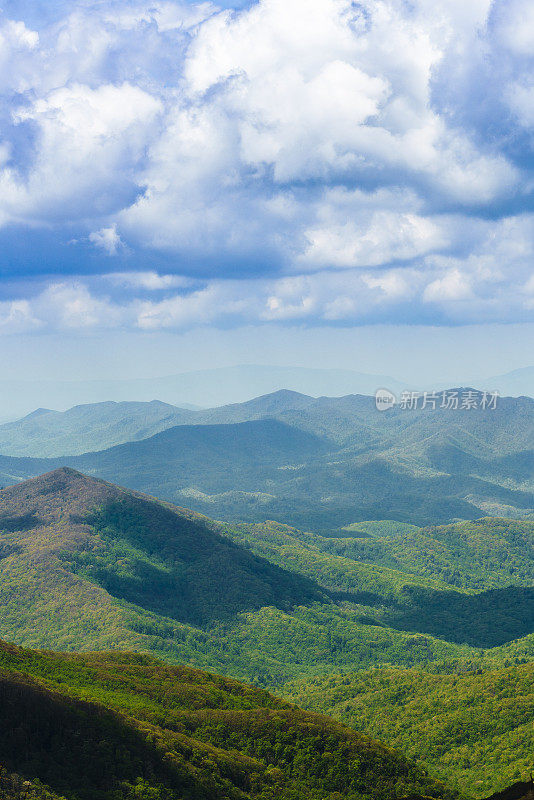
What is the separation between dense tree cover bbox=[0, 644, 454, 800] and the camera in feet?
198

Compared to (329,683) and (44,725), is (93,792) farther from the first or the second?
(329,683)

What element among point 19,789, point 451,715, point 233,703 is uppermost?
point 19,789

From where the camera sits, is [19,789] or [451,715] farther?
[451,715]

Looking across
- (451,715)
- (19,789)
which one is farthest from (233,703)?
(19,789)

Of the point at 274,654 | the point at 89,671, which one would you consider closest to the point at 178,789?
the point at 89,671

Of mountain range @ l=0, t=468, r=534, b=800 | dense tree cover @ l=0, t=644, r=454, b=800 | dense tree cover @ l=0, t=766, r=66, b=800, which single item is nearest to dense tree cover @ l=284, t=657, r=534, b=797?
mountain range @ l=0, t=468, r=534, b=800

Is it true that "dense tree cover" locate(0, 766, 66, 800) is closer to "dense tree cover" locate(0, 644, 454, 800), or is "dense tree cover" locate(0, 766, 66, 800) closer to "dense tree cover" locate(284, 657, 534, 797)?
"dense tree cover" locate(0, 644, 454, 800)

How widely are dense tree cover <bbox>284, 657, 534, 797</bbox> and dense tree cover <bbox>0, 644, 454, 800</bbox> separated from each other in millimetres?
24396

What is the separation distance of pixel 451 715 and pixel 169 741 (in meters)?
65.7

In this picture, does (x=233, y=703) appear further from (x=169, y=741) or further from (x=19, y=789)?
(x=19, y=789)

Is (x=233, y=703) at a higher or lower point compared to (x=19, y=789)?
lower

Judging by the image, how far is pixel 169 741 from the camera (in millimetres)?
69812

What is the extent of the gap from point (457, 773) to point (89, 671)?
2271 inches

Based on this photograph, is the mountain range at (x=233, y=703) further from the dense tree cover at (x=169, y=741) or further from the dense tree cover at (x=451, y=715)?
the dense tree cover at (x=451, y=715)
